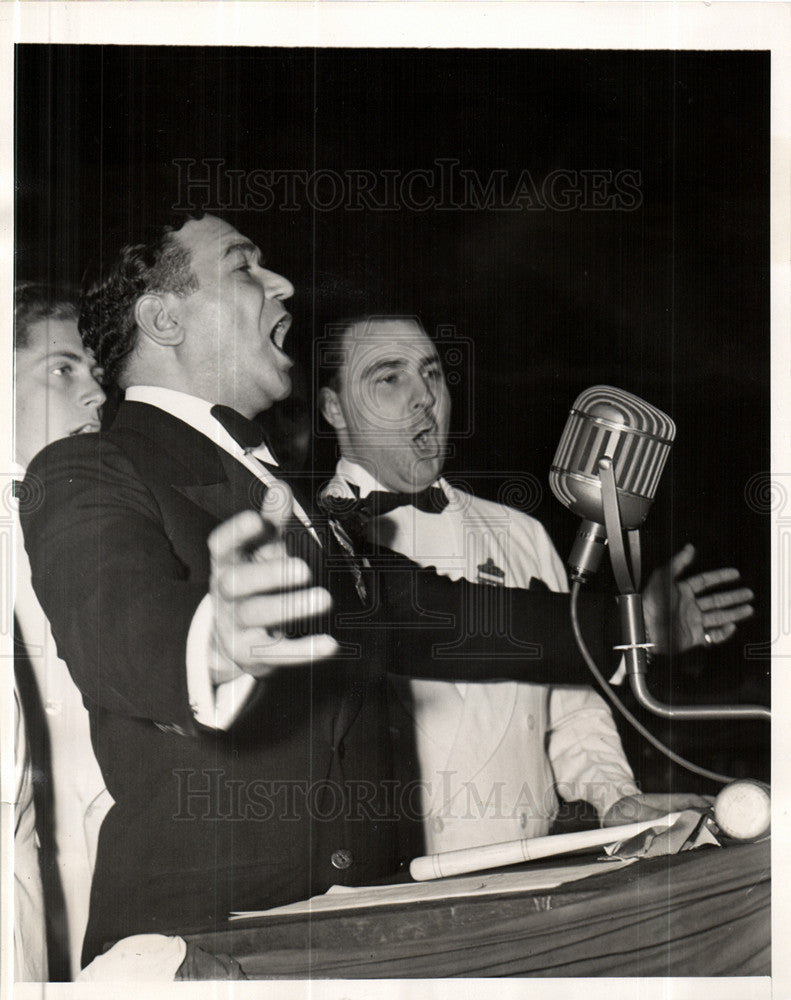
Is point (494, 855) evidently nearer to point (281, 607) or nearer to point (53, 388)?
point (281, 607)

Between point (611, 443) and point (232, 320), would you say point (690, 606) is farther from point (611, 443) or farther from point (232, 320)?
point (232, 320)

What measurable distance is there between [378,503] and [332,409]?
18 centimetres

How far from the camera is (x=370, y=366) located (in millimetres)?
1657

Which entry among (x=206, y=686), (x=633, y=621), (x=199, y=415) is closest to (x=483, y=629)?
(x=633, y=621)

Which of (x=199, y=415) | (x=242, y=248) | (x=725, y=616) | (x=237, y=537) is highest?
(x=242, y=248)

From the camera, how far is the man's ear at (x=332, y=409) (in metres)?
1.65

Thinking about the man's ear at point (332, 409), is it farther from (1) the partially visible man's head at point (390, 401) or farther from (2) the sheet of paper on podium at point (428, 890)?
(2) the sheet of paper on podium at point (428, 890)

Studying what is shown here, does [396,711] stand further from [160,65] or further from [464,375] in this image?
[160,65]

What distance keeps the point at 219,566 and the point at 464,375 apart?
526 millimetres

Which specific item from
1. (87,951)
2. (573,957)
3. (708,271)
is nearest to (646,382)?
(708,271)

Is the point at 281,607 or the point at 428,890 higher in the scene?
the point at 281,607

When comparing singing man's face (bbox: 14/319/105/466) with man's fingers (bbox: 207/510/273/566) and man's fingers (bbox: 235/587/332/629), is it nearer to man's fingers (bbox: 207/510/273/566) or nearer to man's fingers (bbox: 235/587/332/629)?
man's fingers (bbox: 207/510/273/566)

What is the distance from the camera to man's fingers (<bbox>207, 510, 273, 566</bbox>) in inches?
63.4

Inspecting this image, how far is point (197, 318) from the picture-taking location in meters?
1.64
